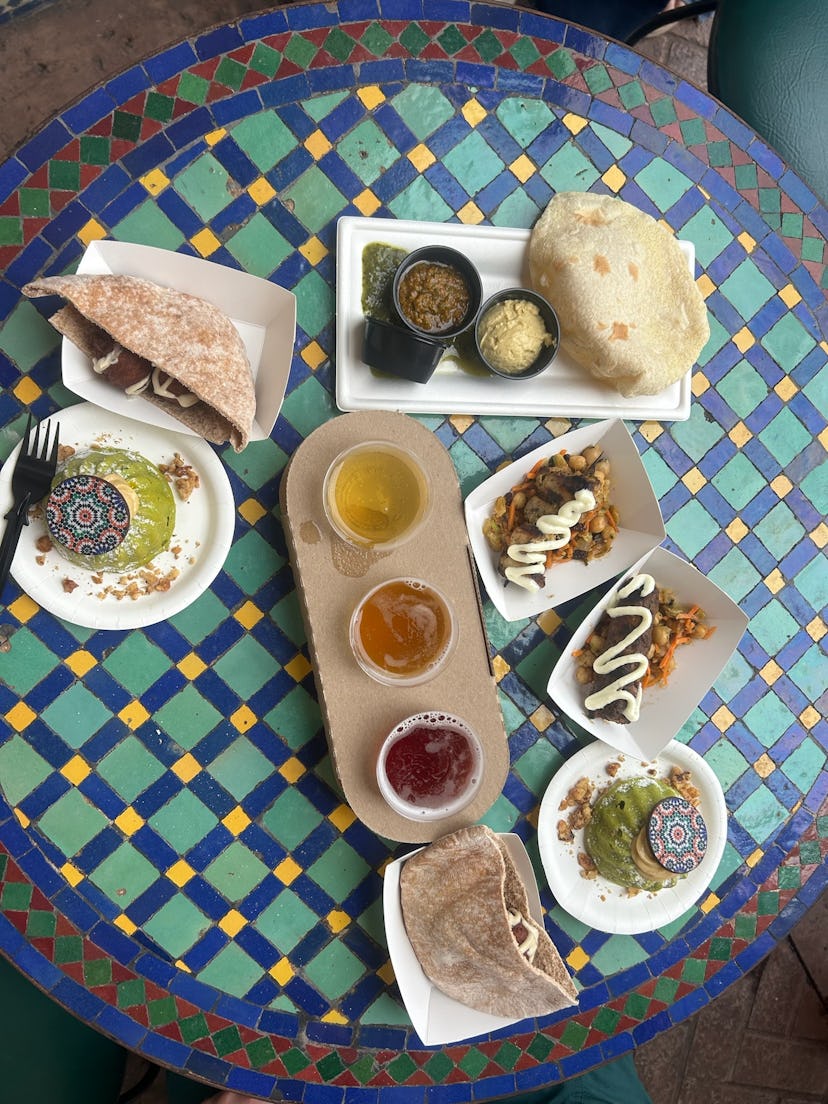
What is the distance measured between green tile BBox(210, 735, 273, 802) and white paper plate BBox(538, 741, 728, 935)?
83 cm

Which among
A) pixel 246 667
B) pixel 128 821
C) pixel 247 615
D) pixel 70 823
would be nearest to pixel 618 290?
pixel 247 615

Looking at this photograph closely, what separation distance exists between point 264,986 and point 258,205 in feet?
7.21

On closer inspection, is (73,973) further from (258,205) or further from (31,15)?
(31,15)

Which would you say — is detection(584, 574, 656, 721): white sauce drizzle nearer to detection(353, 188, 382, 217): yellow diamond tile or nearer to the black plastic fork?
detection(353, 188, 382, 217): yellow diamond tile

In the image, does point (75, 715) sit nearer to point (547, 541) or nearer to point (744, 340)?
point (547, 541)

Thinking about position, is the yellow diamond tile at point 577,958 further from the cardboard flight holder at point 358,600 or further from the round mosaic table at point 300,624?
the cardboard flight holder at point 358,600

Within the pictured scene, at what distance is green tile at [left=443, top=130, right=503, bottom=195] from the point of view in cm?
245

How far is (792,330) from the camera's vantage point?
2672 millimetres

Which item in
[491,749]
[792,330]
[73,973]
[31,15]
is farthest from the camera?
[31,15]

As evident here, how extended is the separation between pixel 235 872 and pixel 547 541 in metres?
1.27

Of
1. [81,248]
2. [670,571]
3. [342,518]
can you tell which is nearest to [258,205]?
[81,248]

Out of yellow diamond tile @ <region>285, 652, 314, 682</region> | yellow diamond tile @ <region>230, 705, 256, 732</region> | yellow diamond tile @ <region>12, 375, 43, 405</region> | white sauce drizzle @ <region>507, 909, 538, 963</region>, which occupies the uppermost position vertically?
yellow diamond tile @ <region>12, 375, 43, 405</region>

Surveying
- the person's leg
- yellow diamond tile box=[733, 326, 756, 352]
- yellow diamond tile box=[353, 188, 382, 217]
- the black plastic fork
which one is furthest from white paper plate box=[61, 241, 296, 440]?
the person's leg

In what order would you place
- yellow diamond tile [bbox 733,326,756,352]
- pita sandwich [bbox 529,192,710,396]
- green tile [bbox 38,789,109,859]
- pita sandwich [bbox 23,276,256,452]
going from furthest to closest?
yellow diamond tile [bbox 733,326,756,352] < pita sandwich [bbox 529,192,710,396] < green tile [bbox 38,789,109,859] < pita sandwich [bbox 23,276,256,452]
